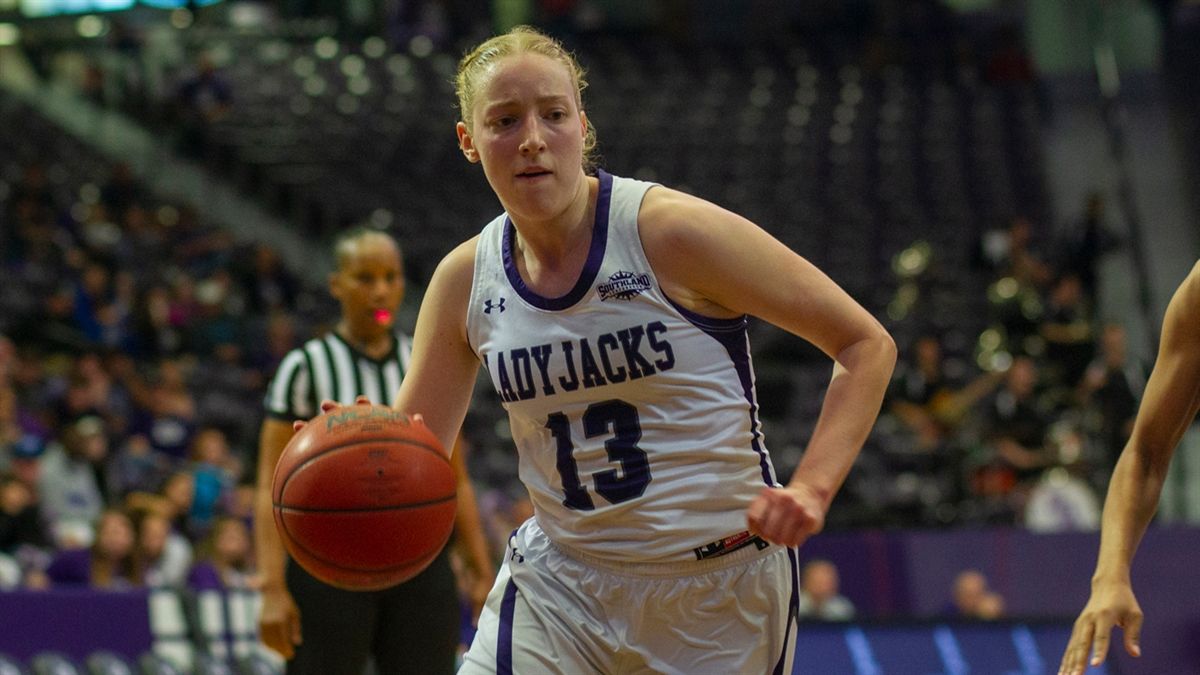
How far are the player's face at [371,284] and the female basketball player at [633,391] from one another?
1978 millimetres

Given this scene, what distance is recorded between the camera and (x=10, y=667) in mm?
7012

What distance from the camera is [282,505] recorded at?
11.0ft

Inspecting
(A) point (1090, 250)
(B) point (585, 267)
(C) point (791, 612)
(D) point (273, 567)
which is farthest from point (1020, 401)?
(B) point (585, 267)

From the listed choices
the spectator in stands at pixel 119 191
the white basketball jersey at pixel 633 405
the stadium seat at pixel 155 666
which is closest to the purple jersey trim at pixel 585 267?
the white basketball jersey at pixel 633 405

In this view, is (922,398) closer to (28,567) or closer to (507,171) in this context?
(28,567)

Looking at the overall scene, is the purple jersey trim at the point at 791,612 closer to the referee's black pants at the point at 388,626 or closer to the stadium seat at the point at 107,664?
the referee's black pants at the point at 388,626

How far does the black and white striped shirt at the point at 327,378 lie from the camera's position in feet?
17.1

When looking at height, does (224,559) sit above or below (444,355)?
below

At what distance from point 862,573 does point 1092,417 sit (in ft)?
10.4

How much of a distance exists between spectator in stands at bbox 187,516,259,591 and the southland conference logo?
5640mm

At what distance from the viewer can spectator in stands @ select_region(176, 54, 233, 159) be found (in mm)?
16984

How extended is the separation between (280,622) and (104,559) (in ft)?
11.1

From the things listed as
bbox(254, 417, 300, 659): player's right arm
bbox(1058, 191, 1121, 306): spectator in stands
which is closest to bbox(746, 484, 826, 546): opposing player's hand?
bbox(254, 417, 300, 659): player's right arm

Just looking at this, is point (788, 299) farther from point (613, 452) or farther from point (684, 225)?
point (613, 452)
